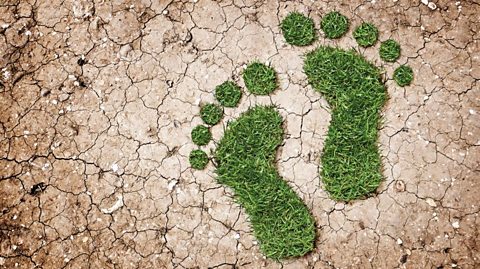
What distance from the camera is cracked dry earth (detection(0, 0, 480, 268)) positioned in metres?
4.00

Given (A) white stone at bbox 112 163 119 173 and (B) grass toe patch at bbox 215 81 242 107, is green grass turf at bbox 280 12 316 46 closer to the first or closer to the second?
Answer: (B) grass toe patch at bbox 215 81 242 107

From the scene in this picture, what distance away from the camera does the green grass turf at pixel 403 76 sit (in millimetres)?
4180

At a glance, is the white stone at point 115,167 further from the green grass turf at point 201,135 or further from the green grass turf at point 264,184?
the green grass turf at point 264,184

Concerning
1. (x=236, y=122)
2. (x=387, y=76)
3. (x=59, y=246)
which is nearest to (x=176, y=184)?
(x=236, y=122)

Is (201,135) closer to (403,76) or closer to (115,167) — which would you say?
(115,167)

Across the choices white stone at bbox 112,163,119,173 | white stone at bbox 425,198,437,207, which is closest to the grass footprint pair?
white stone at bbox 425,198,437,207

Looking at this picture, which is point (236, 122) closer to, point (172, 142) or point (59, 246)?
point (172, 142)

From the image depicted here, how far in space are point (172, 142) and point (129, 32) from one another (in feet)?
3.71

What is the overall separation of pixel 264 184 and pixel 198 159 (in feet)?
1.98

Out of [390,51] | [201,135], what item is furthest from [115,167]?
[390,51]

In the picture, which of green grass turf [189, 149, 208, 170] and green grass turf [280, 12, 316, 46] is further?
green grass turf [280, 12, 316, 46]

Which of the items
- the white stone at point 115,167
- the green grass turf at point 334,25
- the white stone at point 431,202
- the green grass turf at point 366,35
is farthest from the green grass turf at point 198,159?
the white stone at point 431,202

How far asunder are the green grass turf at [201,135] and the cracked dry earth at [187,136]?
6 centimetres

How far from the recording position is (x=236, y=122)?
4.19m
